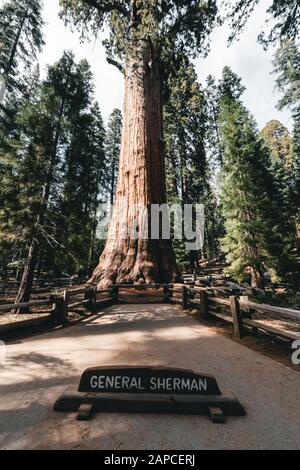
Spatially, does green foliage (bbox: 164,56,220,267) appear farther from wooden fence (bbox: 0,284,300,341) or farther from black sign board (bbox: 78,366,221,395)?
black sign board (bbox: 78,366,221,395)

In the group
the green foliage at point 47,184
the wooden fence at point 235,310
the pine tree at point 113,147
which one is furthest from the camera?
the pine tree at point 113,147

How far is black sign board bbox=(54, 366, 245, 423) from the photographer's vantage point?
2.19 meters

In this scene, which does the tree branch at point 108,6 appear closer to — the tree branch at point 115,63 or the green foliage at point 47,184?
the tree branch at point 115,63

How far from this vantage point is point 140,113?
11.0 metres

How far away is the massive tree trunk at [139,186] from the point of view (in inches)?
372

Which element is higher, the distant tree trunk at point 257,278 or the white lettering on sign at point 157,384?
the distant tree trunk at point 257,278

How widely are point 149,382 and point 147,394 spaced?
0.10 m

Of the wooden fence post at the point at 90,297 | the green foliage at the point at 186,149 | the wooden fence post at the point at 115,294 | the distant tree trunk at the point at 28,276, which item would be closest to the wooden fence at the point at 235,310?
the wooden fence post at the point at 115,294

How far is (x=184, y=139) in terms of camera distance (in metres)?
22.8

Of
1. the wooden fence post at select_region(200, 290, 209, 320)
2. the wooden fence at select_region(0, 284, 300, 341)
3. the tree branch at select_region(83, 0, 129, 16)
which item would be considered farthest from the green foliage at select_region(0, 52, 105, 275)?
the wooden fence post at select_region(200, 290, 209, 320)

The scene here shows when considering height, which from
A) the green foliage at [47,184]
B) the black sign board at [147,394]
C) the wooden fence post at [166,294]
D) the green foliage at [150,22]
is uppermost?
the green foliage at [150,22]

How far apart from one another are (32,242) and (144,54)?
34.6ft

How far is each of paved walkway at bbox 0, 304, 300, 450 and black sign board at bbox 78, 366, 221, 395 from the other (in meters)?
0.22
